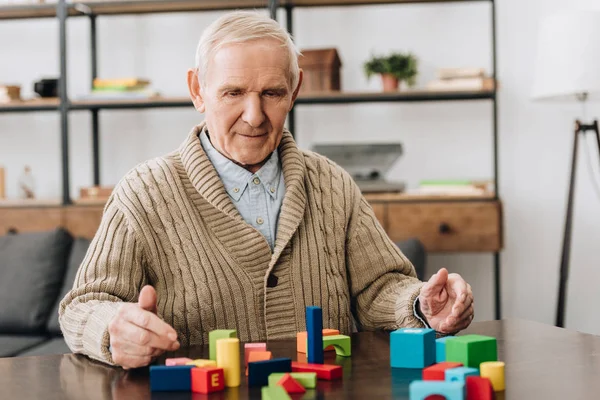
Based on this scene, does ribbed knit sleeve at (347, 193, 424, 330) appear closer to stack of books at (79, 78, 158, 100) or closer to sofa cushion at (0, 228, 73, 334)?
sofa cushion at (0, 228, 73, 334)

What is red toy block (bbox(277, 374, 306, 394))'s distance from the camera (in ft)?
3.10

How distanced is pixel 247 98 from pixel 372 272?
44 centimetres

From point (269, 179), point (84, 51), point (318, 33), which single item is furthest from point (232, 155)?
point (84, 51)

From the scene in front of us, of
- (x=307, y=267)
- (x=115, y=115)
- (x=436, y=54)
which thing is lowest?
(x=307, y=267)

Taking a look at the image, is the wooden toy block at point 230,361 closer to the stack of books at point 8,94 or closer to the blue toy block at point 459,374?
the blue toy block at point 459,374

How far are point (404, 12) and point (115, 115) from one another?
1.45 m

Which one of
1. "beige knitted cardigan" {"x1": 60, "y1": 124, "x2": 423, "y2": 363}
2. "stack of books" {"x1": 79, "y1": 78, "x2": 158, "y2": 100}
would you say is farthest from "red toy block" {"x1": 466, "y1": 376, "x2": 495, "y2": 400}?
"stack of books" {"x1": 79, "y1": 78, "x2": 158, "y2": 100}

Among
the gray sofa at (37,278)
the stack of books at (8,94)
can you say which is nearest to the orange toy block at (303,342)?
the gray sofa at (37,278)

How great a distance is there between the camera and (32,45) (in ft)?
12.5

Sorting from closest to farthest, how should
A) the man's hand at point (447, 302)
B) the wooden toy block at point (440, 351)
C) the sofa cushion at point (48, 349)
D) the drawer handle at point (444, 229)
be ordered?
the wooden toy block at point (440, 351)
the man's hand at point (447, 302)
the sofa cushion at point (48, 349)
the drawer handle at point (444, 229)

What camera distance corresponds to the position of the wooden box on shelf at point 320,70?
3.33m

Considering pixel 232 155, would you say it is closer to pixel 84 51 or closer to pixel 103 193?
pixel 103 193

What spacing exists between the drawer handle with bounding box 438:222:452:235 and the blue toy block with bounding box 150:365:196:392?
92.3 inches

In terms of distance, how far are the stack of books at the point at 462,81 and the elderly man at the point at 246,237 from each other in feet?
5.85
